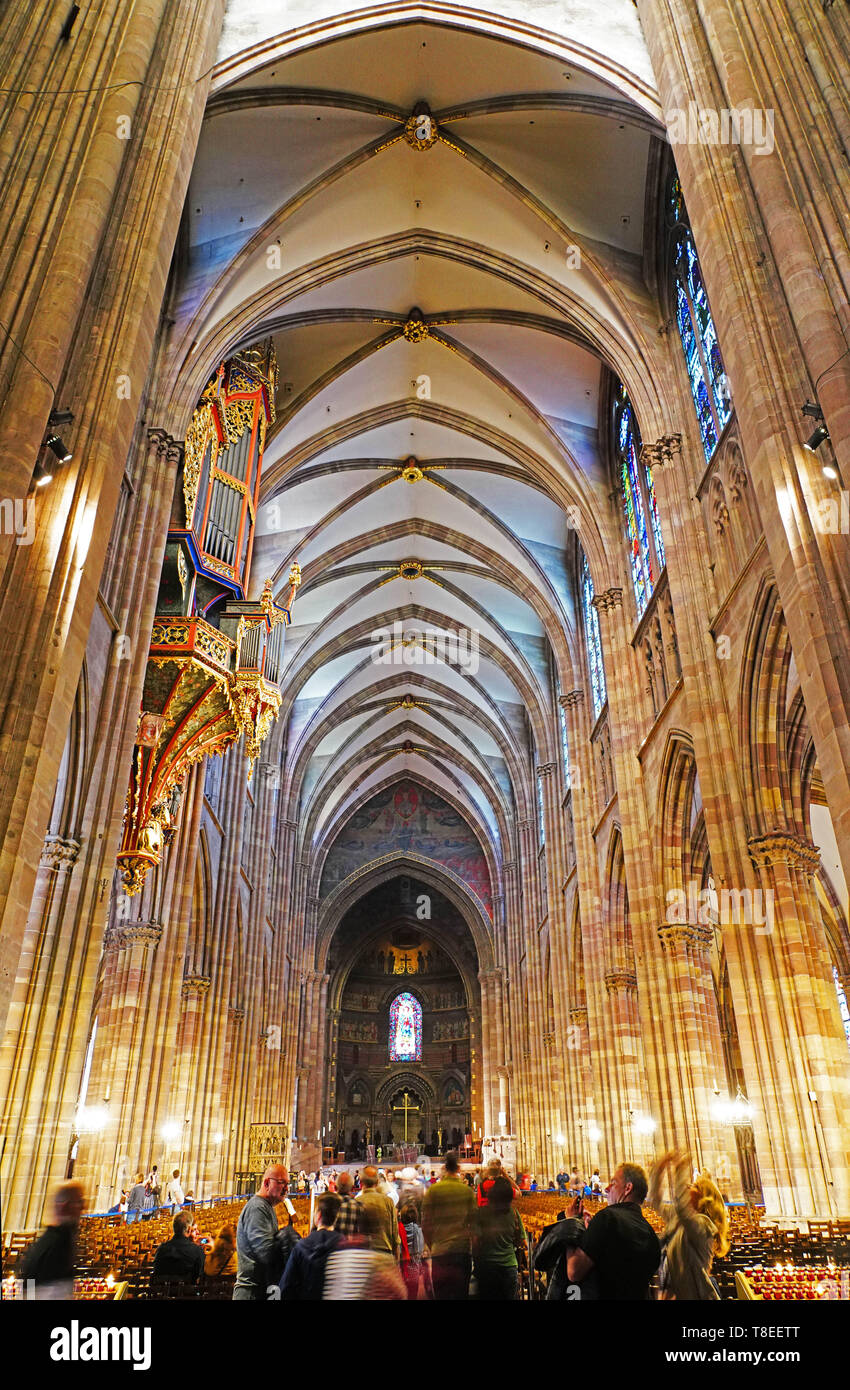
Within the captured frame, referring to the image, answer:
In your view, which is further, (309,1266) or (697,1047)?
(697,1047)

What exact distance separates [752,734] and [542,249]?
10536 mm

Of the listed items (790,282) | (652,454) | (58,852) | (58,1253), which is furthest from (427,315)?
(58,1253)

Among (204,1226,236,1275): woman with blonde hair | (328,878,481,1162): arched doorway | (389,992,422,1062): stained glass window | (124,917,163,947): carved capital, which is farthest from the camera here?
(389,992,422,1062): stained glass window

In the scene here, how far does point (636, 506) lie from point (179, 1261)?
16297 millimetres

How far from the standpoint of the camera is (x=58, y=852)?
1048 centimetres

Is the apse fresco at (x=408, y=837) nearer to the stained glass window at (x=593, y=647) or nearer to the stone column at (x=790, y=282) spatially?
the stained glass window at (x=593, y=647)

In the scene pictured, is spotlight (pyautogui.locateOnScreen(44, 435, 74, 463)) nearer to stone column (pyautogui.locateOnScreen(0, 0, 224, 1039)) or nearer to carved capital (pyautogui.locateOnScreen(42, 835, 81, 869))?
stone column (pyautogui.locateOnScreen(0, 0, 224, 1039))

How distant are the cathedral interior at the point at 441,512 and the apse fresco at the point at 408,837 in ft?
38.5

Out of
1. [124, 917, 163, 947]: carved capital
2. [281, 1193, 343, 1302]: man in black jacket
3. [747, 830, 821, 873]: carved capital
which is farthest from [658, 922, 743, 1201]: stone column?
[281, 1193, 343, 1302]: man in black jacket

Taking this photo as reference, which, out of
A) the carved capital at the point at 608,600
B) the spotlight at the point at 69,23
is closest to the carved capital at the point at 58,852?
the spotlight at the point at 69,23

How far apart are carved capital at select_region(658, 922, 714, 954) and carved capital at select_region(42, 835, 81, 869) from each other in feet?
31.0

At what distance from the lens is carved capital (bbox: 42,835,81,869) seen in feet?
34.3

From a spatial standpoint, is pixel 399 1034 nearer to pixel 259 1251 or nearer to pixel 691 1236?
pixel 259 1251

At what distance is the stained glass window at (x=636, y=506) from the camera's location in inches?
688
